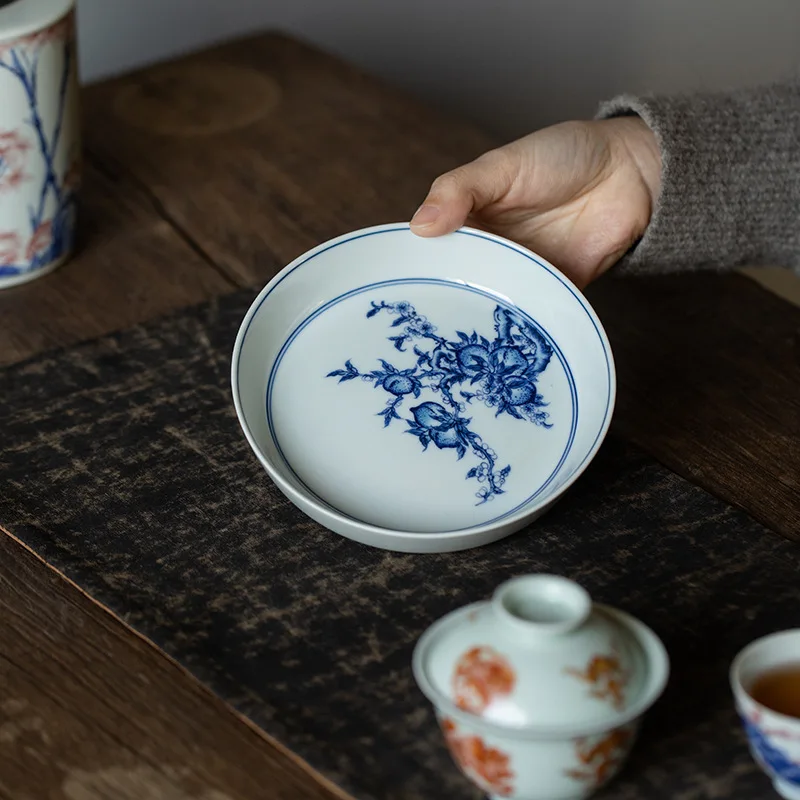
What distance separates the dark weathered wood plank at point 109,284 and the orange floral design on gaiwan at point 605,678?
578 millimetres

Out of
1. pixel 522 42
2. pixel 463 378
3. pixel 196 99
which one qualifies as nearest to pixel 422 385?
pixel 463 378

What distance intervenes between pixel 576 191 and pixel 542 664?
0.53 m

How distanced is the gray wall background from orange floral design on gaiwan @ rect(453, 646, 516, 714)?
139cm

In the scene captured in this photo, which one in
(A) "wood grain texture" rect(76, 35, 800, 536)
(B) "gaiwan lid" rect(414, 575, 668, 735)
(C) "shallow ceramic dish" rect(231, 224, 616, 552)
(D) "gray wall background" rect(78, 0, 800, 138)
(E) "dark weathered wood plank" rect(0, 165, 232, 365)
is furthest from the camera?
(D) "gray wall background" rect(78, 0, 800, 138)

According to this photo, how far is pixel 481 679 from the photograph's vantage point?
0.54 m

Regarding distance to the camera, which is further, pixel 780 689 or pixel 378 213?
pixel 378 213

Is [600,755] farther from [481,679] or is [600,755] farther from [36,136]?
[36,136]

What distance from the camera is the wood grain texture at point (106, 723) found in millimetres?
611

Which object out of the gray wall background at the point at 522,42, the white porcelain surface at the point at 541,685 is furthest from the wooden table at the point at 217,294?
the gray wall background at the point at 522,42

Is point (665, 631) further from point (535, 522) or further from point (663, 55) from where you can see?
point (663, 55)

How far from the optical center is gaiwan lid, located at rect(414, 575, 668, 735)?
525 mm

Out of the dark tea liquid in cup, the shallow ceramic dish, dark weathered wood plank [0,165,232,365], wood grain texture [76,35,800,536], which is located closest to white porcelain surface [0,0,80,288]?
dark weathered wood plank [0,165,232,365]

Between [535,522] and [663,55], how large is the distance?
4.68 feet

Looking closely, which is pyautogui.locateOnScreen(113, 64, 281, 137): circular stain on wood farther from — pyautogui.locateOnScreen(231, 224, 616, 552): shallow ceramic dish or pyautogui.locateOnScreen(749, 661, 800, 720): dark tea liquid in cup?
pyautogui.locateOnScreen(749, 661, 800, 720): dark tea liquid in cup
